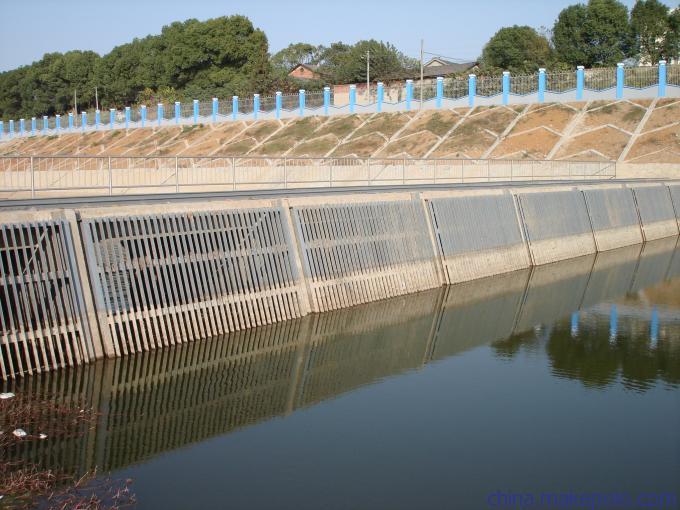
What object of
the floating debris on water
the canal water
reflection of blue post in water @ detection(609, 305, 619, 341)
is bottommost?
reflection of blue post in water @ detection(609, 305, 619, 341)

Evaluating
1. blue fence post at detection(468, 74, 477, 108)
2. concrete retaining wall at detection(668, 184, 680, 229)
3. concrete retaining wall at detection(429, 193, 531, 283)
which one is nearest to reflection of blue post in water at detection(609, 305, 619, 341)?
concrete retaining wall at detection(429, 193, 531, 283)

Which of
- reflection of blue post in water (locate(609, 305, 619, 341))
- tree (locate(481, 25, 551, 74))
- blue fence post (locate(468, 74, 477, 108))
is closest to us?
reflection of blue post in water (locate(609, 305, 619, 341))

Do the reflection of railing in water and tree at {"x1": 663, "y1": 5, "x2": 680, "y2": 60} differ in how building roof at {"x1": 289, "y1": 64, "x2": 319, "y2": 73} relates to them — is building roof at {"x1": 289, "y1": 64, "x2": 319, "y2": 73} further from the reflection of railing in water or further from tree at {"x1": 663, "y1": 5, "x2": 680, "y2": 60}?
the reflection of railing in water

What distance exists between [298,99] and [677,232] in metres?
53.5

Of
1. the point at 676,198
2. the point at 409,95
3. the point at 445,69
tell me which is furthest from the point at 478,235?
the point at 445,69

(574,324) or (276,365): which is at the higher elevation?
(276,365)

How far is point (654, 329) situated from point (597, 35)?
256 ft

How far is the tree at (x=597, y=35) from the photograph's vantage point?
87.2 m

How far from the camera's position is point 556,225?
86.3ft

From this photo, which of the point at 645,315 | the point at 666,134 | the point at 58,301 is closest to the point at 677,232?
the point at 645,315

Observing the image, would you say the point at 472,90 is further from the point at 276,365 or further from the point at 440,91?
the point at 276,365

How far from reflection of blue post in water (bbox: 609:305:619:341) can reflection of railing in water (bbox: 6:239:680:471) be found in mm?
202

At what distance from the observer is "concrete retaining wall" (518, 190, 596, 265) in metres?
24.8

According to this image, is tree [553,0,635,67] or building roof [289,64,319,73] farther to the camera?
building roof [289,64,319,73]
